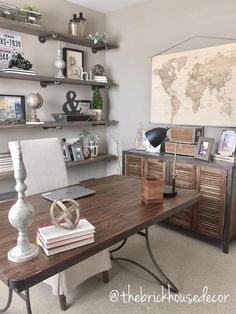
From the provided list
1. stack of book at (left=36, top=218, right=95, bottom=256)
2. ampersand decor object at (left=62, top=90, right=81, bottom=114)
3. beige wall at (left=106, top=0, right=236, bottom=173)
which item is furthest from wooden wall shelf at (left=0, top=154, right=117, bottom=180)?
stack of book at (left=36, top=218, right=95, bottom=256)

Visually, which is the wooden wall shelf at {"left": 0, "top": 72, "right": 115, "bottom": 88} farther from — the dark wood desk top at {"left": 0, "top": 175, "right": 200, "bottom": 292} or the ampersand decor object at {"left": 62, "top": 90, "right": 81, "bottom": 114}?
the dark wood desk top at {"left": 0, "top": 175, "right": 200, "bottom": 292}

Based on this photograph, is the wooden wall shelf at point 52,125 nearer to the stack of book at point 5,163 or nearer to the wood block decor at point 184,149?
the stack of book at point 5,163

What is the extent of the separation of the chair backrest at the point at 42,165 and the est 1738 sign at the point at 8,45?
1.17 metres

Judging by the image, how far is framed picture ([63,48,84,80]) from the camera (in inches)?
127

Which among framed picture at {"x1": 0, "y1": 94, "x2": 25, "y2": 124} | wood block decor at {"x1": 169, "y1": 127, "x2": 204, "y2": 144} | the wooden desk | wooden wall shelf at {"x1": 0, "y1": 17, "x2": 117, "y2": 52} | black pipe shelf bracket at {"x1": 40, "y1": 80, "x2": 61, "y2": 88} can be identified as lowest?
the wooden desk

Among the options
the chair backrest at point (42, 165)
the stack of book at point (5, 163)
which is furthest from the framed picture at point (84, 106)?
the chair backrest at point (42, 165)

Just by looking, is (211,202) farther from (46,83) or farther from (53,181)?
(46,83)

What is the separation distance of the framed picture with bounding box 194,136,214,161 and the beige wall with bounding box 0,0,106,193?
1.55m

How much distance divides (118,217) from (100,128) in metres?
2.42

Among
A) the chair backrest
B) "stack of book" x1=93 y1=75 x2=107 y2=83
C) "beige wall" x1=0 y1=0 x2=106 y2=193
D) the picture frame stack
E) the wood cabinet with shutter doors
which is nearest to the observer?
the chair backrest

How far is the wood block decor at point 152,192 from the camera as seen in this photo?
1704 mm

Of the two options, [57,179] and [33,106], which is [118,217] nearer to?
[57,179]

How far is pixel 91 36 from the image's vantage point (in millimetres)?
3234

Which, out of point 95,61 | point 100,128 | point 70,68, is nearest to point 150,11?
point 95,61
